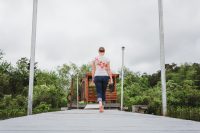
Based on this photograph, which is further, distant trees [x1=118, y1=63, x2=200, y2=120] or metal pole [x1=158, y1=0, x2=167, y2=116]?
distant trees [x1=118, y1=63, x2=200, y2=120]

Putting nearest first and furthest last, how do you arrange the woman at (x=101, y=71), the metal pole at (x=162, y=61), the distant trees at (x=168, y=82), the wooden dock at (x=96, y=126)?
the wooden dock at (x=96, y=126) < the woman at (x=101, y=71) < the metal pole at (x=162, y=61) < the distant trees at (x=168, y=82)

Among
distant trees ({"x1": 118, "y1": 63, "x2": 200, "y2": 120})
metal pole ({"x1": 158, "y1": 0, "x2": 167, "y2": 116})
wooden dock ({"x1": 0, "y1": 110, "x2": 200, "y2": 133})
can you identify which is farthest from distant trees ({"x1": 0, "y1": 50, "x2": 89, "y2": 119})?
wooden dock ({"x1": 0, "y1": 110, "x2": 200, "y2": 133})

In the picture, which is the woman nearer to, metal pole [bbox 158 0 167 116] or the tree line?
metal pole [bbox 158 0 167 116]

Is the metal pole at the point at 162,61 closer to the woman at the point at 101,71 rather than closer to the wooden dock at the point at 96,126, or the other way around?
the woman at the point at 101,71

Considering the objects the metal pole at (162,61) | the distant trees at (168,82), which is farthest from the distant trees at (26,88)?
the metal pole at (162,61)

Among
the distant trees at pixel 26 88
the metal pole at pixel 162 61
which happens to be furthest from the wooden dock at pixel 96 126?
the distant trees at pixel 26 88

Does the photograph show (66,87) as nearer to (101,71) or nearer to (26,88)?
(26,88)

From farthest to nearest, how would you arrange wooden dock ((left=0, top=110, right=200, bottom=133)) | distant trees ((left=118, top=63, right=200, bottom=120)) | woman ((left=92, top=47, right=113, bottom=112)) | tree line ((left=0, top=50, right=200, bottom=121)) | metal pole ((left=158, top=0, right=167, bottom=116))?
1. distant trees ((left=118, top=63, right=200, bottom=120))
2. tree line ((left=0, top=50, right=200, bottom=121))
3. metal pole ((left=158, top=0, right=167, bottom=116))
4. woman ((left=92, top=47, right=113, bottom=112))
5. wooden dock ((left=0, top=110, right=200, bottom=133))

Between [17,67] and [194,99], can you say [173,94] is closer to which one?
[194,99]

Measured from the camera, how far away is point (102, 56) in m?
7.73

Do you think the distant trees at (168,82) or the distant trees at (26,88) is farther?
the distant trees at (168,82)

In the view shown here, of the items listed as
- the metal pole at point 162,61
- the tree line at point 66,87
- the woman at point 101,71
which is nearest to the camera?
the woman at point 101,71

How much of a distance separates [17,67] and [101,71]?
3251cm

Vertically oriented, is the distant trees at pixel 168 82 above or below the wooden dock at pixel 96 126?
above
